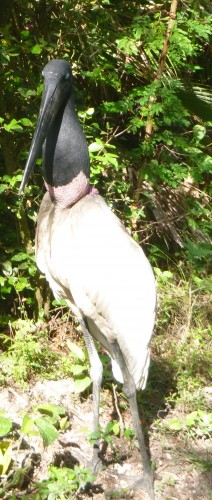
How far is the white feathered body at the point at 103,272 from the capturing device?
3.58m

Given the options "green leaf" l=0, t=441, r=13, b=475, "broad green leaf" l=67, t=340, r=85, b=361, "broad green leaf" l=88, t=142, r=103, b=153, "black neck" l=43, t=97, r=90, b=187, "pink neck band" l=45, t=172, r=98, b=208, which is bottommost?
"broad green leaf" l=67, t=340, r=85, b=361

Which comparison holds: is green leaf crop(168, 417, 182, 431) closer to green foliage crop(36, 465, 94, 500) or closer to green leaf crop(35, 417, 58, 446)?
green foliage crop(36, 465, 94, 500)

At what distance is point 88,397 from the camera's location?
4.62m

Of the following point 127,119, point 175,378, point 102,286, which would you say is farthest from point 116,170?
point 102,286

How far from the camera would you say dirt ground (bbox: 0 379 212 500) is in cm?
386

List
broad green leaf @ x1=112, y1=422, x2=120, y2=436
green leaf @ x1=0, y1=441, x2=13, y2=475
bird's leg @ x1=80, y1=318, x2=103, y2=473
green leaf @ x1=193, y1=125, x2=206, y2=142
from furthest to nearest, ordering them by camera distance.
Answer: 1. green leaf @ x1=193, y1=125, x2=206, y2=142
2. broad green leaf @ x1=112, y1=422, x2=120, y2=436
3. bird's leg @ x1=80, y1=318, x2=103, y2=473
4. green leaf @ x1=0, y1=441, x2=13, y2=475

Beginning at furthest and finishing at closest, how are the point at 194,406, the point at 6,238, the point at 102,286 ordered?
the point at 6,238, the point at 194,406, the point at 102,286

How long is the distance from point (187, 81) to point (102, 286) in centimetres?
289

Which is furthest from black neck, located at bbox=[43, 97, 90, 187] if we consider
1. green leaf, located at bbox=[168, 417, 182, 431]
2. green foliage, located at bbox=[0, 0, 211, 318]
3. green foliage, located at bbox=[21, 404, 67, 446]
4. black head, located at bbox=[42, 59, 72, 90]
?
green leaf, located at bbox=[168, 417, 182, 431]

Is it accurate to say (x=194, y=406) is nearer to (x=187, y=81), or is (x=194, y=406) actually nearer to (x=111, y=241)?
(x=111, y=241)

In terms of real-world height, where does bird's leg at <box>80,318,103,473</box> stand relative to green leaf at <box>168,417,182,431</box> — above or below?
above

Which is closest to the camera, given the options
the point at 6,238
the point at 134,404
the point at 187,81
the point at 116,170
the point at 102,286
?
the point at 102,286

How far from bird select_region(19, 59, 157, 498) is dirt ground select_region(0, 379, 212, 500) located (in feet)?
0.57

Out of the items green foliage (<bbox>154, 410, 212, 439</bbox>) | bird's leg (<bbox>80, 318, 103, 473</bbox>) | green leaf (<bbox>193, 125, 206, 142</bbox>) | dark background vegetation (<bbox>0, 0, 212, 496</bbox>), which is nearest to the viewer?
bird's leg (<bbox>80, 318, 103, 473</bbox>)
